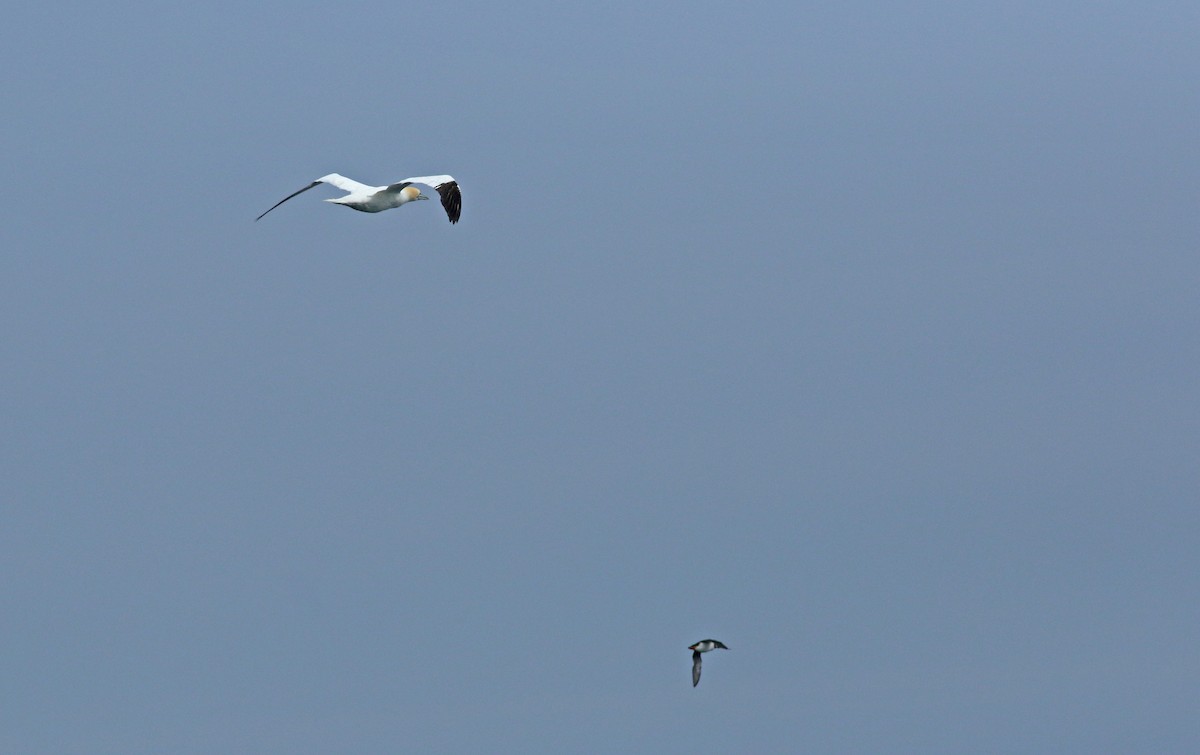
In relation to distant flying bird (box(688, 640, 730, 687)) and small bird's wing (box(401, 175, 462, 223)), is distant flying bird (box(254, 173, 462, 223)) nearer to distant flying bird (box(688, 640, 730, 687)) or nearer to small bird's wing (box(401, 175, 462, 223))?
small bird's wing (box(401, 175, 462, 223))

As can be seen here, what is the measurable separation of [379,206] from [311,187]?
397cm

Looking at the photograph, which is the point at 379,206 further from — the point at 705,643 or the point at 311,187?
the point at 705,643

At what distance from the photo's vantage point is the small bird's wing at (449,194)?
245ft

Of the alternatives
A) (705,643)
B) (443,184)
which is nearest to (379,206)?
(443,184)

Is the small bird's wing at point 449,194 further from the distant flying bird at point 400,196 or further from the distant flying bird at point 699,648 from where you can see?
the distant flying bird at point 699,648

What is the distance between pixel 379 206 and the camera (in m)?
74.9

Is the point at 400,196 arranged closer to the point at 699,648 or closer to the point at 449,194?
the point at 449,194

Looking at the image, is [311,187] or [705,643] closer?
[311,187]

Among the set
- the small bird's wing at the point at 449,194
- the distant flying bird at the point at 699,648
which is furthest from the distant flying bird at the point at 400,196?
the distant flying bird at the point at 699,648

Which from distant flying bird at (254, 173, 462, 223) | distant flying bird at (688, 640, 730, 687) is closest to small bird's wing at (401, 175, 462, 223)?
distant flying bird at (254, 173, 462, 223)

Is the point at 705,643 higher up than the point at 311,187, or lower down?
lower down

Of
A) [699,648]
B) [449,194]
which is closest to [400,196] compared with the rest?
[449,194]

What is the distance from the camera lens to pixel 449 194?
246 feet

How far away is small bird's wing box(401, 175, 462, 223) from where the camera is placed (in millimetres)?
74750
